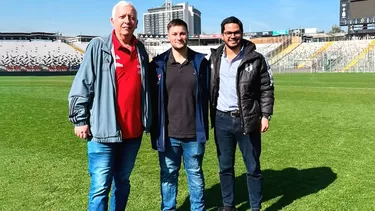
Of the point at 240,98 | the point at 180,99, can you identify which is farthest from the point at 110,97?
the point at 240,98

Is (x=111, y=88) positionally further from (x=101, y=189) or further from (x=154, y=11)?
(x=154, y=11)

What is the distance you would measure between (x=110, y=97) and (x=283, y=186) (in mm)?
2817

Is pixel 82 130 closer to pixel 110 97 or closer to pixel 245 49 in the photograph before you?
pixel 110 97

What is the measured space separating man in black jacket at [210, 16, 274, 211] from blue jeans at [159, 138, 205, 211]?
39 centimetres

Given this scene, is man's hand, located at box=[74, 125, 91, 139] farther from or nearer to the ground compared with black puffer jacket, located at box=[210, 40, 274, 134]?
nearer to the ground

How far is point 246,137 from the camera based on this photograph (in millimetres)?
3910

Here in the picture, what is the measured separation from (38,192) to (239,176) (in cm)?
266

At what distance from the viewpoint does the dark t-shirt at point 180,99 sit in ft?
11.7

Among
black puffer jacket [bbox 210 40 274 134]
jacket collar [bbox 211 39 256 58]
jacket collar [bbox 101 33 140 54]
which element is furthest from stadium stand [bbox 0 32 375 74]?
jacket collar [bbox 101 33 140 54]

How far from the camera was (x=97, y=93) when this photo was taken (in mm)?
3211

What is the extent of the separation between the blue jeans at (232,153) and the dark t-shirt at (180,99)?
0.44m

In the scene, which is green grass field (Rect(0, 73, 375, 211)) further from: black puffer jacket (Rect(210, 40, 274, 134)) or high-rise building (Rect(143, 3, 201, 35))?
high-rise building (Rect(143, 3, 201, 35))

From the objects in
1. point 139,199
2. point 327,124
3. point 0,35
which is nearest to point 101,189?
point 139,199

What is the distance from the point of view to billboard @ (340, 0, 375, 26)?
56.4 m
